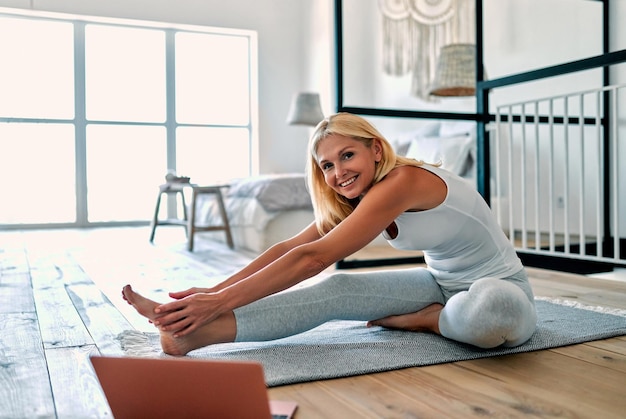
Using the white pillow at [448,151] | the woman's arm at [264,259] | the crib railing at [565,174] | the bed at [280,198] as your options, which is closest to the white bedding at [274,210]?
the bed at [280,198]

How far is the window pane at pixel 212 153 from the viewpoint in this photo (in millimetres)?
7641

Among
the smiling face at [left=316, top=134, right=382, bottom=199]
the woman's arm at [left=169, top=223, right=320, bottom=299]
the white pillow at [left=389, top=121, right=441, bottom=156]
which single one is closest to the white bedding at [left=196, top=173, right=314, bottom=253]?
the white pillow at [left=389, top=121, right=441, bottom=156]

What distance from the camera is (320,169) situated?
1.67m

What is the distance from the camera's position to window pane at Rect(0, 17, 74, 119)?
6906 mm

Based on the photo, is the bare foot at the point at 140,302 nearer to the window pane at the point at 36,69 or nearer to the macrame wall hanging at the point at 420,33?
the macrame wall hanging at the point at 420,33

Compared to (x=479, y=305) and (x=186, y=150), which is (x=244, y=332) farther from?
(x=186, y=150)

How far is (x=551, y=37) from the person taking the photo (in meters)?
4.46

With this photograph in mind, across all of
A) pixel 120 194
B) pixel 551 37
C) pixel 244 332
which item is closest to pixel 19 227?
pixel 120 194

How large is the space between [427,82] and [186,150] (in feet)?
10.7

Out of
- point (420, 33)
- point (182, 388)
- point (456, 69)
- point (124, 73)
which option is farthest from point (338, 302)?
point (124, 73)

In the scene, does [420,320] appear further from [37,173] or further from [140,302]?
[37,173]

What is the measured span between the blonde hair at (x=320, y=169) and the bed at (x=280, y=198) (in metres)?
2.44

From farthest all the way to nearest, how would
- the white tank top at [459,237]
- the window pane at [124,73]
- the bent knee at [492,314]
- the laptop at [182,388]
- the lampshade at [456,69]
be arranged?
the window pane at [124,73] → the lampshade at [456,69] → the white tank top at [459,237] → the bent knee at [492,314] → the laptop at [182,388]

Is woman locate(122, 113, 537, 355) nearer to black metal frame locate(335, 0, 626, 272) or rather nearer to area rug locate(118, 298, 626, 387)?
area rug locate(118, 298, 626, 387)
